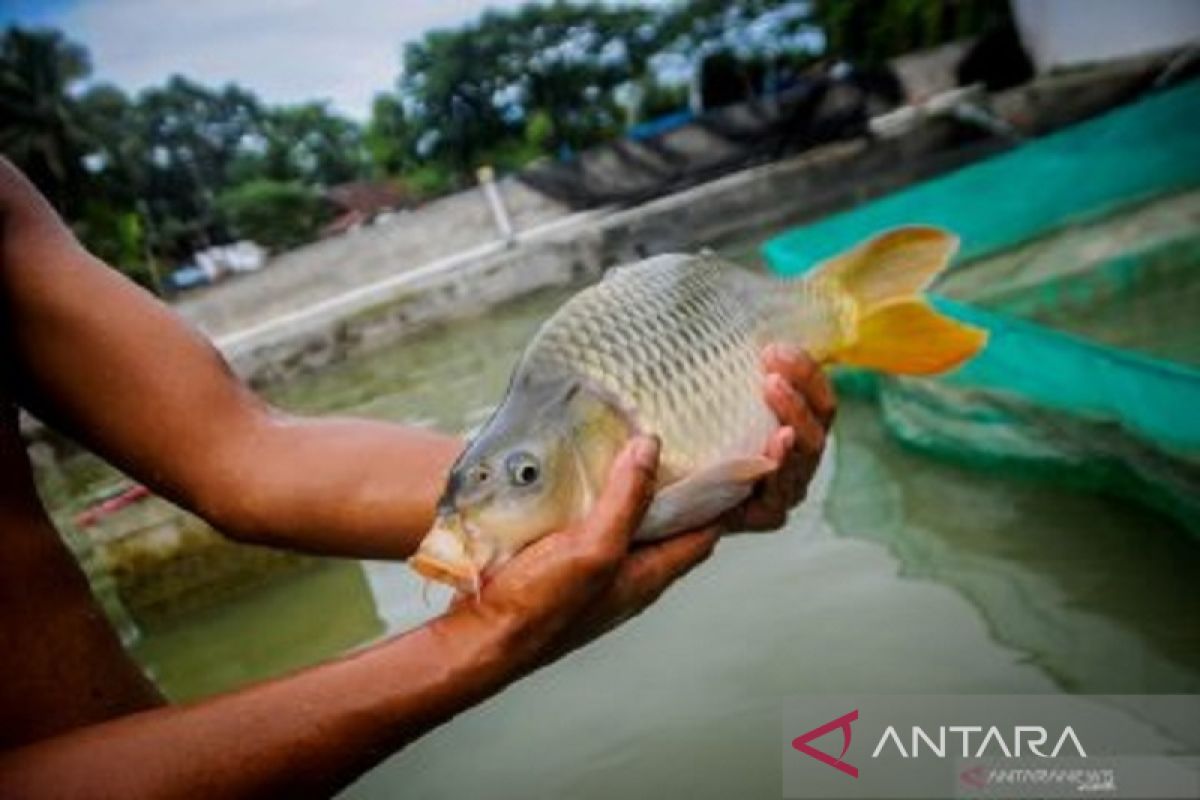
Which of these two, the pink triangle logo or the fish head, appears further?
the pink triangle logo

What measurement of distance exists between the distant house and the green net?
49012 mm

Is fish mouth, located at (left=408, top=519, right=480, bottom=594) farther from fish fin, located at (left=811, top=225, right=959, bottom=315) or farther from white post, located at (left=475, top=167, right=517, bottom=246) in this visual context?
white post, located at (left=475, top=167, right=517, bottom=246)

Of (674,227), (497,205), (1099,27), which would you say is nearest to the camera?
(674,227)

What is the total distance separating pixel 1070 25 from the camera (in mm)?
17016

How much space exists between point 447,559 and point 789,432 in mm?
645

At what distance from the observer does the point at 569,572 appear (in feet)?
4.46

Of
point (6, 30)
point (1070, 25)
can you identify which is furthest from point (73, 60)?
point (1070, 25)

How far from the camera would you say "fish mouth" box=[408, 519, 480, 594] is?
1.31 metres

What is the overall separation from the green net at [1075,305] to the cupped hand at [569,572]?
6.43ft

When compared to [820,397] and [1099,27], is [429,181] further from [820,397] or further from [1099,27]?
[820,397]

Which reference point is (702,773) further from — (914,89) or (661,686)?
(914,89)

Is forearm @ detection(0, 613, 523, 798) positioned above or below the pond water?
above

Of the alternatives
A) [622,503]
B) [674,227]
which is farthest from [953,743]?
[674,227]

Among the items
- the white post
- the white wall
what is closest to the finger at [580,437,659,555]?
the white wall
